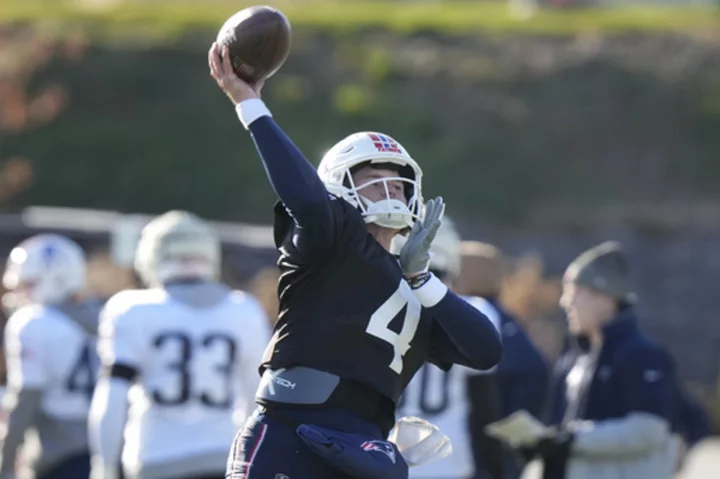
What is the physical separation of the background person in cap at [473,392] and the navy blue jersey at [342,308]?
7.51 feet

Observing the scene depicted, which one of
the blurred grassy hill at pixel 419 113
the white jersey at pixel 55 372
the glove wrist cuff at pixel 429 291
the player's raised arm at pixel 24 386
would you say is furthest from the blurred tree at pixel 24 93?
the glove wrist cuff at pixel 429 291

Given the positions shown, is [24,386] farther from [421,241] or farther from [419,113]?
[419,113]

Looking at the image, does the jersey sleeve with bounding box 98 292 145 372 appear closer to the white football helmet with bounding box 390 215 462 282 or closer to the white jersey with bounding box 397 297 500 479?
the white jersey with bounding box 397 297 500 479

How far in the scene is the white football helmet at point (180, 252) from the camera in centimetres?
706

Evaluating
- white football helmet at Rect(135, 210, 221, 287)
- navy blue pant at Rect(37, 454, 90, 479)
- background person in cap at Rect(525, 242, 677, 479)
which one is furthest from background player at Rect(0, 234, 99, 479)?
background person in cap at Rect(525, 242, 677, 479)

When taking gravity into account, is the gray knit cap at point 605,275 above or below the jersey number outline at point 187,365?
above

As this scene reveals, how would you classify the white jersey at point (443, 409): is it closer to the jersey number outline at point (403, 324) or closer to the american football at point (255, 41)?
the jersey number outline at point (403, 324)

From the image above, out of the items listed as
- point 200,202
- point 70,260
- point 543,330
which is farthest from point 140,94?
point 70,260

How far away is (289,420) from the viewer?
14.8 feet

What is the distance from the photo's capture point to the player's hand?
444cm

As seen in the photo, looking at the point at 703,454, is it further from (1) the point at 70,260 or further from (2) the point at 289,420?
(2) the point at 289,420

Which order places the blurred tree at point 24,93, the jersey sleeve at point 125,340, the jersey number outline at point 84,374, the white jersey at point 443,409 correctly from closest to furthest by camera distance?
the jersey sleeve at point 125,340
the white jersey at point 443,409
the jersey number outline at point 84,374
the blurred tree at point 24,93

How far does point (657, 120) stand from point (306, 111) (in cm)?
564

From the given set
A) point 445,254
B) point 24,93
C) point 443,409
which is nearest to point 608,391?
point 443,409
